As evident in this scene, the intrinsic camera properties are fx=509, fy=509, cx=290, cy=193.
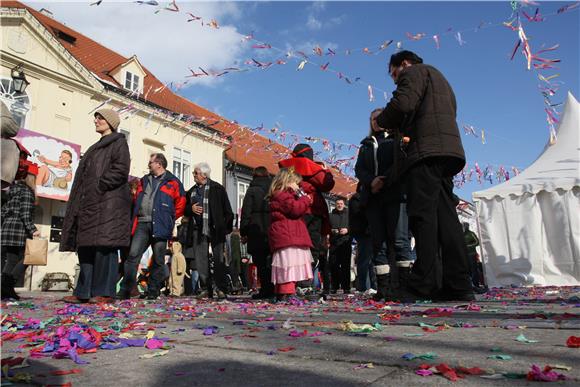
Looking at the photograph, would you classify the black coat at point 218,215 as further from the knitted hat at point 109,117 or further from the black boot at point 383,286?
the black boot at point 383,286

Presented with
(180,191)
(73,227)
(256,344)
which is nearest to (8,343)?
(256,344)

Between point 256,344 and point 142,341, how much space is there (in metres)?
0.53

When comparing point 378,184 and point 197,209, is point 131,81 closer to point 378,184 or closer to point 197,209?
point 197,209

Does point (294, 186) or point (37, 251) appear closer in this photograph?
point (294, 186)

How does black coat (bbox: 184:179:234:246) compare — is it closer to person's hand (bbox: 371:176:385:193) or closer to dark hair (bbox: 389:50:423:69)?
person's hand (bbox: 371:176:385:193)

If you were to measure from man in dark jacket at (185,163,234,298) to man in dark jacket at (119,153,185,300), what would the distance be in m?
0.41

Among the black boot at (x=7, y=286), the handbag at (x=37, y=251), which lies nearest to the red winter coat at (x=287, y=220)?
the black boot at (x=7, y=286)

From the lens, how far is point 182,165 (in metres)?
24.5

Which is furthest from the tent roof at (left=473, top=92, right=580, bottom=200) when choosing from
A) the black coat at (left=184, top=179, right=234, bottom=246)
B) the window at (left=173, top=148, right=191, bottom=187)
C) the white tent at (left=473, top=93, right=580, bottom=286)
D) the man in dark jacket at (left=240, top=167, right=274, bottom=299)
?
the window at (left=173, top=148, right=191, bottom=187)

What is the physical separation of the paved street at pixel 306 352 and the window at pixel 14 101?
51.5ft

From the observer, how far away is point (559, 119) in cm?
1066

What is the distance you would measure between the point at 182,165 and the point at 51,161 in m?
8.09

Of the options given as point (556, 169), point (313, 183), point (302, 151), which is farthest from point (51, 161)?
point (556, 169)

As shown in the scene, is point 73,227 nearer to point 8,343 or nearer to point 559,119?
point 8,343
